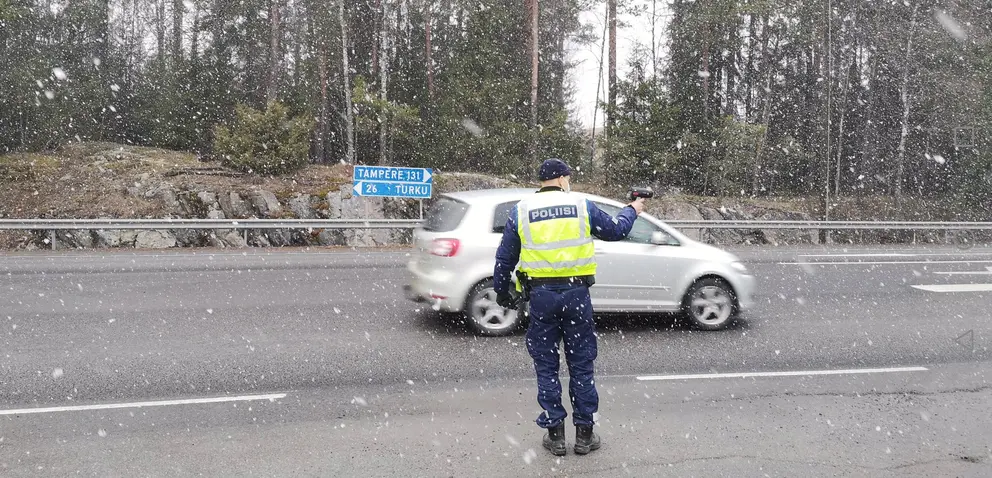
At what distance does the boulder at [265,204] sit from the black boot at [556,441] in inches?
703

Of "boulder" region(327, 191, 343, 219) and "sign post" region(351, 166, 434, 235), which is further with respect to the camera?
"boulder" region(327, 191, 343, 219)

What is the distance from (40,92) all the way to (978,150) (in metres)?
35.5

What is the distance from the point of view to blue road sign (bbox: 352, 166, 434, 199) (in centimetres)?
1747

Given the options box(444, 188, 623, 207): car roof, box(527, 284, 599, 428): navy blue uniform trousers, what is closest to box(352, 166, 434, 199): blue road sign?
box(444, 188, 623, 207): car roof

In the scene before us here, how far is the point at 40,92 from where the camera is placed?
23500mm

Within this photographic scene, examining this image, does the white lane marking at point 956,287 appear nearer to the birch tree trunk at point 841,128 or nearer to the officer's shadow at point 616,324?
the officer's shadow at point 616,324

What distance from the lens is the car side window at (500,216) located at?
754 cm

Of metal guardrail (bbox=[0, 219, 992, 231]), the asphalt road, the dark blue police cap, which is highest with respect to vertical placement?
the dark blue police cap

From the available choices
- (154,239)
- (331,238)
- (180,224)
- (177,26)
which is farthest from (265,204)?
(177,26)

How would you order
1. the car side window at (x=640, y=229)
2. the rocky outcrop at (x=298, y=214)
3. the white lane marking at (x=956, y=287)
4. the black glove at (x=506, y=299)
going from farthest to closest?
1. the rocky outcrop at (x=298, y=214)
2. the white lane marking at (x=956, y=287)
3. the car side window at (x=640, y=229)
4. the black glove at (x=506, y=299)

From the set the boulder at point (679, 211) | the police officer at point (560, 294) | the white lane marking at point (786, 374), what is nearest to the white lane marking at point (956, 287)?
the white lane marking at point (786, 374)

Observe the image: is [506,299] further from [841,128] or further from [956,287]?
[841,128]

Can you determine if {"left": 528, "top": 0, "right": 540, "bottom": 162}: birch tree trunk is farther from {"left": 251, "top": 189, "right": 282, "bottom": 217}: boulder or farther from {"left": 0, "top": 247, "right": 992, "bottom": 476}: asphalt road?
{"left": 0, "top": 247, "right": 992, "bottom": 476}: asphalt road

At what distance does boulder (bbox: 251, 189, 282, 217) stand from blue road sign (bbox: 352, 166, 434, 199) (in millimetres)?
4283
